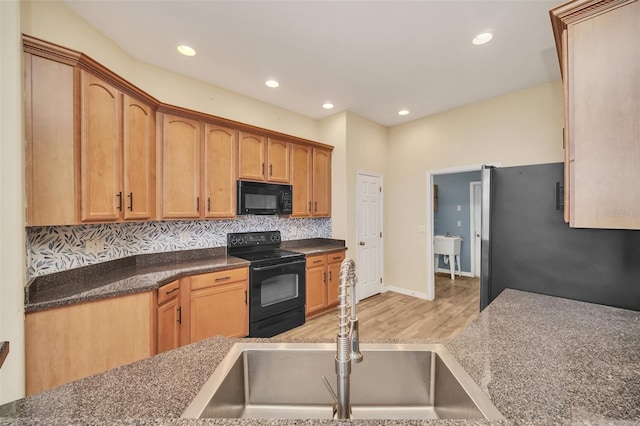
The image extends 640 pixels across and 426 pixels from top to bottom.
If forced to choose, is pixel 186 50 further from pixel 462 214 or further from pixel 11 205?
pixel 462 214

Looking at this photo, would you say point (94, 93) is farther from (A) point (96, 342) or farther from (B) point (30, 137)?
(A) point (96, 342)

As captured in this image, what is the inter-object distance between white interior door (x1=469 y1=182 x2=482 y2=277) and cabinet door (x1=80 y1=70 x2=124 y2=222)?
5.89m

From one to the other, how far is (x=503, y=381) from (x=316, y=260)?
2.74 m

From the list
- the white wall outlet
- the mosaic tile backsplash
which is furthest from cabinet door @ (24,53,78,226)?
the white wall outlet

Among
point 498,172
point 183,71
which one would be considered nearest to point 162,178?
point 183,71

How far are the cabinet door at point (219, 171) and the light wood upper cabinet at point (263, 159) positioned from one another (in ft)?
0.37

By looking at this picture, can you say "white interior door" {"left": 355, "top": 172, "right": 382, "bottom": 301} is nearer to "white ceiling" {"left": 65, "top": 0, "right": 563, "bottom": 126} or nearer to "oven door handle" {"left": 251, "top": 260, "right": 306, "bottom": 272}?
"oven door handle" {"left": 251, "top": 260, "right": 306, "bottom": 272}

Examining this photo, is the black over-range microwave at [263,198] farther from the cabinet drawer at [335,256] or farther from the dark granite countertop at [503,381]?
the dark granite countertop at [503,381]

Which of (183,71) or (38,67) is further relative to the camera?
(183,71)

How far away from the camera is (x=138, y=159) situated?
7.45 feet

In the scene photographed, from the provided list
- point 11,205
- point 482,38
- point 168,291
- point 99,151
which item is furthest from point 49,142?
point 482,38

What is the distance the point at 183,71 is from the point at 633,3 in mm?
3316

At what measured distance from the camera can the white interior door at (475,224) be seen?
547 centimetres

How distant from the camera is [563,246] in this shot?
5.46ft
